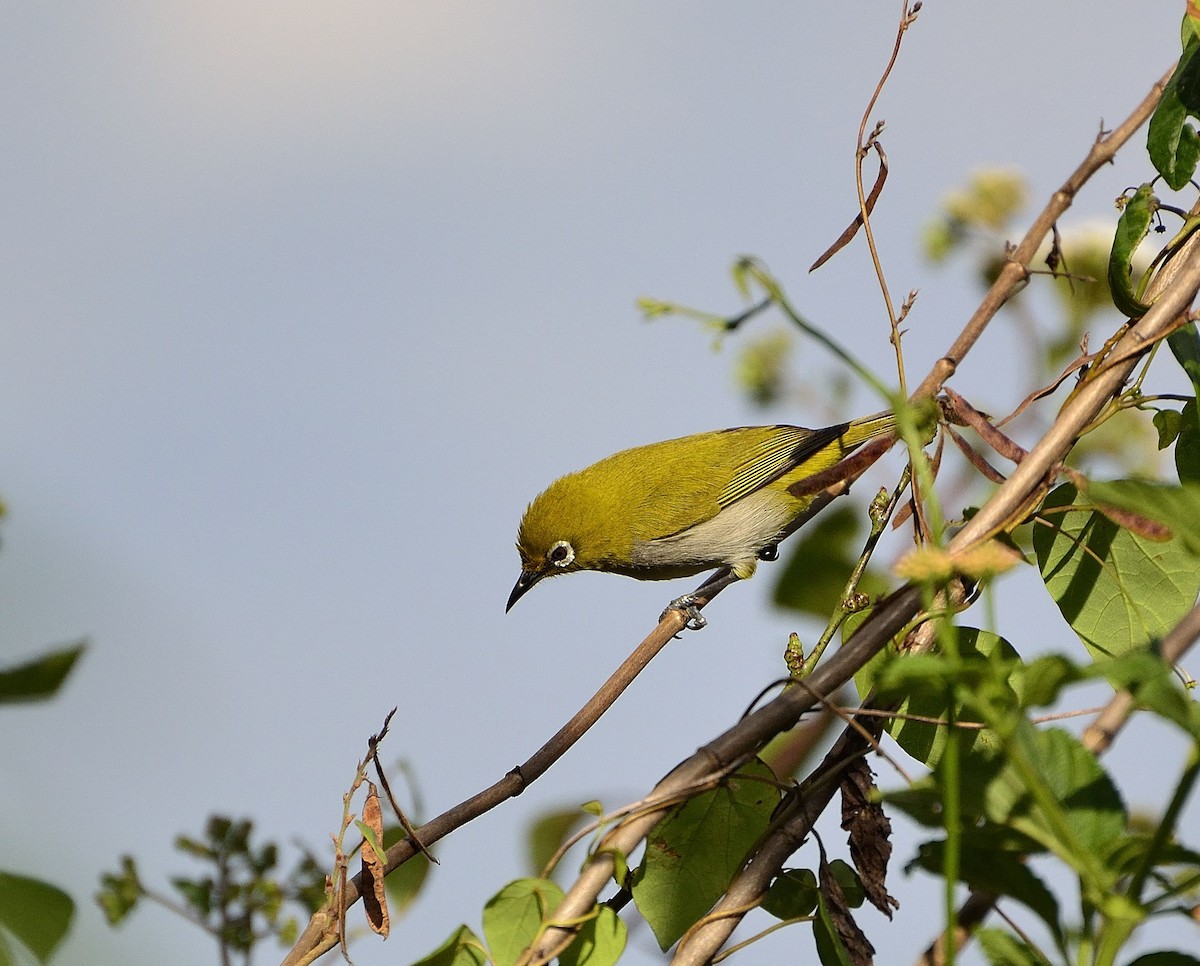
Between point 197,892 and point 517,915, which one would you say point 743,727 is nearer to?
point 517,915

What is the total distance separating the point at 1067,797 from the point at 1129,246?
1.09 meters

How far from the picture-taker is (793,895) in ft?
4.94

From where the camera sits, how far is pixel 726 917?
53.7 inches

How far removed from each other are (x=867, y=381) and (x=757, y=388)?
3.76 metres

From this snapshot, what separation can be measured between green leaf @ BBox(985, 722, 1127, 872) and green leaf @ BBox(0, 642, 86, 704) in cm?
105

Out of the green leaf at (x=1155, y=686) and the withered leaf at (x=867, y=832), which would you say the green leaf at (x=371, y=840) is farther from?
the green leaf at (x=1155, y=686)

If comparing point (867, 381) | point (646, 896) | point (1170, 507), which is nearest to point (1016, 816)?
point (1170, 507)

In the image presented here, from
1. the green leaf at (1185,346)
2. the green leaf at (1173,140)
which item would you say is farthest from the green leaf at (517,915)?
the green leaf at (1173,140)

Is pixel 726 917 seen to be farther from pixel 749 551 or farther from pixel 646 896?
pixel 749 551

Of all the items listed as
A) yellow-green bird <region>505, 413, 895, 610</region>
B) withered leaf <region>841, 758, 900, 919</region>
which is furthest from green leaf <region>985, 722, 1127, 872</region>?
yellow-green bird <region>505, 413, 895, 610</region>

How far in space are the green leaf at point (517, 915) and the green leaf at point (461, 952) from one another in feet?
0.09

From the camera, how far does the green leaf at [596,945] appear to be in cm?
133

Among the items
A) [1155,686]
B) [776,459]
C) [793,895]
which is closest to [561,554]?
[776,459]

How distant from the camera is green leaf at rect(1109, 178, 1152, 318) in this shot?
174 cm
